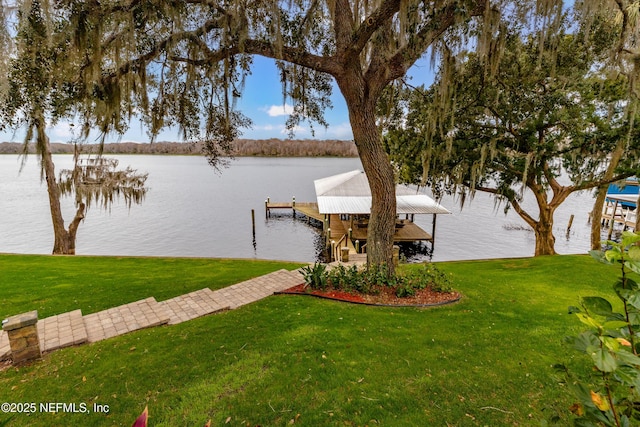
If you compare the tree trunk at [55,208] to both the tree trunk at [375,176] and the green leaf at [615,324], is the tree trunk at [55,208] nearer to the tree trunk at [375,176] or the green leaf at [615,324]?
the tree trunk at [375,176]

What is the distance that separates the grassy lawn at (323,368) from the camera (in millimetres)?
3090

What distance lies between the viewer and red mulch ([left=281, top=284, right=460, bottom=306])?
19.6 feet

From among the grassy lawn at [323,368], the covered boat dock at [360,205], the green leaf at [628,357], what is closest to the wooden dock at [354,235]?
the covered boat dock at [360,205]

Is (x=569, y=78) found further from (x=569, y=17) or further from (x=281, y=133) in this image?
(x=281, y=133)

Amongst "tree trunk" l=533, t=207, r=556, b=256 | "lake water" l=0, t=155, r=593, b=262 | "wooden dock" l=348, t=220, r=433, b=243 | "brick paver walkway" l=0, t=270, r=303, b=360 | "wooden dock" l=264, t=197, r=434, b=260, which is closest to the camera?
"brick paver walkway" l=0, t=270, r=303, b=360

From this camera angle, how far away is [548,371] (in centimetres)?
370

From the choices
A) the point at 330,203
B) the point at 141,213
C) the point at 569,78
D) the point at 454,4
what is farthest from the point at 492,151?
the point at 141,213

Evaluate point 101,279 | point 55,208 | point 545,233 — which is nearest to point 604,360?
point 101,279

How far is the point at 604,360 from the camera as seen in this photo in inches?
36.4

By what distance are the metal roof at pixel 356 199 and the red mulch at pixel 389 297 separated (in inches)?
357

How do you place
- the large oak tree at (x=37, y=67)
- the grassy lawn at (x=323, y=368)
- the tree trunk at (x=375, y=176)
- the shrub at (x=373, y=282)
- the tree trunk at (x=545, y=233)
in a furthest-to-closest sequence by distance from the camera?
the tree trunk at (x=545, y=233)
the shrub at (x=373, y=282)
the tree trunk at (x=375, y=176)
the large oak tree at (x=37, y=67)
the grassy lawn at (x=323, y=368)

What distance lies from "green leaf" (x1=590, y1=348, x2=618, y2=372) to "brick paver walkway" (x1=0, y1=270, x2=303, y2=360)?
5713mm

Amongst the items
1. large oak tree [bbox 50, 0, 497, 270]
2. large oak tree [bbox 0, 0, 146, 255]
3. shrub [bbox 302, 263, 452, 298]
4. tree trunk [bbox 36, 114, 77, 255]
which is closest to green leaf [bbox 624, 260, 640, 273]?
large oak tree [bbox 50, 0, 497, 270]

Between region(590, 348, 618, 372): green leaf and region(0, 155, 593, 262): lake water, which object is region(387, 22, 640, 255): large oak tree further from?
region(590, 348, 618, 372): green leaf
